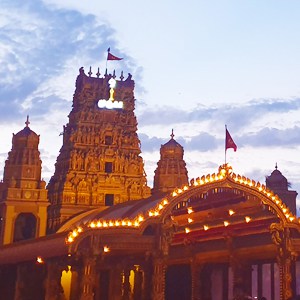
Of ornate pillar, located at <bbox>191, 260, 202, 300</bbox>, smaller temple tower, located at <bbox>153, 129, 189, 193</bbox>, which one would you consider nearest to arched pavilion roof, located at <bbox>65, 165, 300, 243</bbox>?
ornate pillar, located at <bbox>191, 260, 202, 300</bbox>

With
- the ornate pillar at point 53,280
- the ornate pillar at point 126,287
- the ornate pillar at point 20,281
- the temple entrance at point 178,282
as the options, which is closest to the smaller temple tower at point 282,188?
the temple entrance at point 178,282

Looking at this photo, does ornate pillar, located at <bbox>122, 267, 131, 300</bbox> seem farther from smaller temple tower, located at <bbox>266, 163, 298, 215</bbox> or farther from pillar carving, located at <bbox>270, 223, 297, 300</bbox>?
smaller temple tower, located at <bbox>266, 163, 298, 215</bbox>

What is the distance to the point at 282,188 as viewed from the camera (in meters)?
54.7

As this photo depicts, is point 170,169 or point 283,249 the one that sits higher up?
point 170,169

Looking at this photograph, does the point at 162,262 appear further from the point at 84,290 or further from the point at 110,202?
the point at 110,202

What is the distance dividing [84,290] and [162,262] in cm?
357

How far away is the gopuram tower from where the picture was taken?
2189 inches

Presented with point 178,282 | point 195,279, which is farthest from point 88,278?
point 178,282

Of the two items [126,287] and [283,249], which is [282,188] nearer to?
[126,287]

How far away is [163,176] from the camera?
6084cm

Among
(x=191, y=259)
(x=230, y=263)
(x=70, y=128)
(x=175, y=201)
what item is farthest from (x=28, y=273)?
(x=70, y=128)

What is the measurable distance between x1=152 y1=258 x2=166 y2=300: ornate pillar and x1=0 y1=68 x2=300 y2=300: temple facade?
0.14ft

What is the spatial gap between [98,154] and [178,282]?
69.7 ft

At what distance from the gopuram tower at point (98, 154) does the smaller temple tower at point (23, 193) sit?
6.10ft
